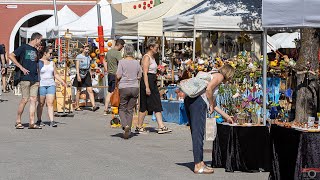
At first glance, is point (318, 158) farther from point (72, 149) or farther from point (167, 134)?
point (167, 134)

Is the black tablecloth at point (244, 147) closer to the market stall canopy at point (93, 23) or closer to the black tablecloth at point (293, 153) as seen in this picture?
the black tablecloth at point (293, 153)

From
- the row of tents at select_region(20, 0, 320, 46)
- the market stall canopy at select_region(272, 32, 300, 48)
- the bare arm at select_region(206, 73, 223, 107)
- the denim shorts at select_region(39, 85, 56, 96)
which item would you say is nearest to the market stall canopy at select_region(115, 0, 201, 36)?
the row of tents at select_region(20, 0, 320, 46)

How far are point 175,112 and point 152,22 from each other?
5.27 m

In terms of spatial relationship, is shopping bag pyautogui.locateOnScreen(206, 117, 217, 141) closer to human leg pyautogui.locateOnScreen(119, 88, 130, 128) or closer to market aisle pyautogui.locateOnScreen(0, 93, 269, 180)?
market aisle pyautogui.locateOnScreen(0, 93, 269, 180)

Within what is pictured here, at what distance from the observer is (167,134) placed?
14969 millimetres

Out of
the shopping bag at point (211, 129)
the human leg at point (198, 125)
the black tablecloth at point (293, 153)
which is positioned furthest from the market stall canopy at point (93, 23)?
the black tablecloth at point (293, 153)

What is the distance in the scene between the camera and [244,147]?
10.3 metres

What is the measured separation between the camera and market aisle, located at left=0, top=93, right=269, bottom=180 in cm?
1022

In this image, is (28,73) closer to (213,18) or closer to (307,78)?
(213,18)

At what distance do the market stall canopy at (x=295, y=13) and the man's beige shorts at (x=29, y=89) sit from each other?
5.61 metres

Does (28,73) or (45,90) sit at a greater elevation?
(28,73)

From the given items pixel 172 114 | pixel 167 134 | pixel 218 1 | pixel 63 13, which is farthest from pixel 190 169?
pixel 63 13

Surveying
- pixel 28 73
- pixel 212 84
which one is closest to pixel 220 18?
pixel 28 73

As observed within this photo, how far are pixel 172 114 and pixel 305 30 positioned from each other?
3.74m
